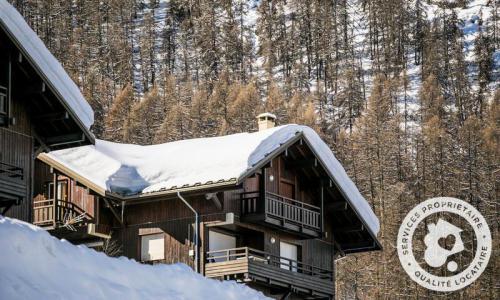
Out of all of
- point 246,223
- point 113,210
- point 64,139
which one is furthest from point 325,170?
point 64,139

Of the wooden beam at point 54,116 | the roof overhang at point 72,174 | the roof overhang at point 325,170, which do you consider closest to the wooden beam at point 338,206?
the roof overhang at point 325,170

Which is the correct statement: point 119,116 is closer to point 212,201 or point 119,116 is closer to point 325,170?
point 325,170

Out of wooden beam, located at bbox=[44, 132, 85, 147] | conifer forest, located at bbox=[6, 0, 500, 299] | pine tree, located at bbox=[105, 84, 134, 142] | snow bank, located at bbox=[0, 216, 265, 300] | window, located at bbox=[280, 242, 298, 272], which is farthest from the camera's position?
pine tree, located at bbox=[105, 84, 134, 142]

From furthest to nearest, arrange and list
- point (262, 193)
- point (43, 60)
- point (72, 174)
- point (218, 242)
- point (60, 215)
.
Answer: point (60, 215), point (218, 242), point (262, 193), point (72, 174), point (43, 60)

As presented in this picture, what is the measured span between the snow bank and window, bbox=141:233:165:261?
1029cm

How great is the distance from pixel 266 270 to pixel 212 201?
269 centimetres

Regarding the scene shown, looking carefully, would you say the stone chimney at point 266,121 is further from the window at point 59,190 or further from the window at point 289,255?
the window at point 59,190

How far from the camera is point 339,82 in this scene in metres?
114

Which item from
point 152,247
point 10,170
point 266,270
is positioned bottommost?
point 266,270

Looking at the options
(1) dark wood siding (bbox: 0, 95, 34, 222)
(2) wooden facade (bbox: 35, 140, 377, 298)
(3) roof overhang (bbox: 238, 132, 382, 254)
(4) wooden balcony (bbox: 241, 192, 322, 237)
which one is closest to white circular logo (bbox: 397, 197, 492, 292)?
(3) roof overhang (bbox: 238, 132, 382, 254)

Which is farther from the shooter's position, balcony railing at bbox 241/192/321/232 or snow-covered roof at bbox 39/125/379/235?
balcony railing at bbox 241/192/321/232

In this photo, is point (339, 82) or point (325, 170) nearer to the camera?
point (325, 170)

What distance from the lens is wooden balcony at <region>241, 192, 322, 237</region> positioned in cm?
3366

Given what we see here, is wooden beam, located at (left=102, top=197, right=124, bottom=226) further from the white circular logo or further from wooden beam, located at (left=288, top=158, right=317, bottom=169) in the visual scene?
the white circular logo
